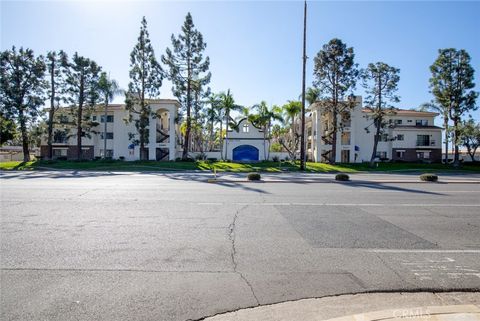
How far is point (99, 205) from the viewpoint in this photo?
33.8 feet

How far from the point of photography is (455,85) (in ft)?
154

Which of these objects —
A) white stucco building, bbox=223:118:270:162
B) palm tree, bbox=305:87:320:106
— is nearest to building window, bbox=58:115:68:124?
white stucco building, bbox=223:118:270:162

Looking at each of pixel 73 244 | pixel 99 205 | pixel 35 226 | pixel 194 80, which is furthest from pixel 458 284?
pixel 194 80

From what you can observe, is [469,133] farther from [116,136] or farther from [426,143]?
[116,136]

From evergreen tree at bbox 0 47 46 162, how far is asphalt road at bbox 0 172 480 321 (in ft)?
141

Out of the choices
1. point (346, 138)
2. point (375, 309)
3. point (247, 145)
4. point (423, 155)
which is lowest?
point (375, 309)

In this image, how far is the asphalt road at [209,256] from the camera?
389 cm

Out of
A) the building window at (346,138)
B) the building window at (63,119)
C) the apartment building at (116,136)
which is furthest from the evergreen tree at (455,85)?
the building window at (63,119)

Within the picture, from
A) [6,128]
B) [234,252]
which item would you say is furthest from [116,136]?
[234,252]

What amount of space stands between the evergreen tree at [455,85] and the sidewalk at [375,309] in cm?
5097

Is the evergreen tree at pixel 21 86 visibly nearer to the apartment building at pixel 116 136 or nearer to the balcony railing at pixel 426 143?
the apartment building at pixel 116 136

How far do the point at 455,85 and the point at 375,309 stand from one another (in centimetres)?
5453

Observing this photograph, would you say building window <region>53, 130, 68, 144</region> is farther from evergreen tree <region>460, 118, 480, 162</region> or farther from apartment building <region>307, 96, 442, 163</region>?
evergreen tree <region>460, 118, 480, 162</region>

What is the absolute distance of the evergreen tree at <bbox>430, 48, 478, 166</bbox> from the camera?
152 ft
